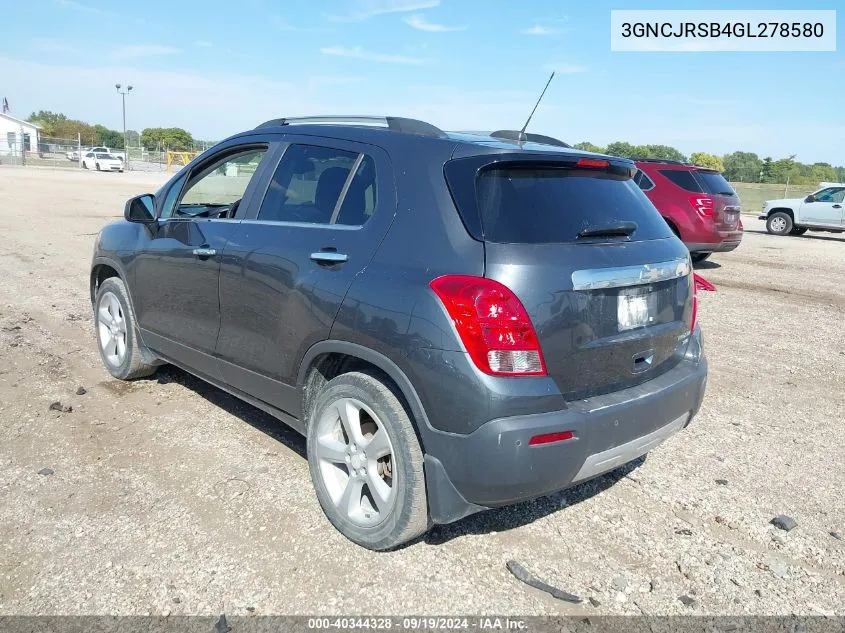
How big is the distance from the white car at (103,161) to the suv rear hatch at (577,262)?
4922cm

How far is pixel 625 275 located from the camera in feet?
9.49

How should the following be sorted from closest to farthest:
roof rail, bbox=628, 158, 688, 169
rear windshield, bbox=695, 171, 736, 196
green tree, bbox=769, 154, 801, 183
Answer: rear windshield, bbox=695, 171, 736, 196 < roof rail, bbox=628, 158, 688, 169 < green tree, bbox=769, 154, 801, 183

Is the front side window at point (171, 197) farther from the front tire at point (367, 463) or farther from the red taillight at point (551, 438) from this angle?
A: the red taillight at point (551, 438)

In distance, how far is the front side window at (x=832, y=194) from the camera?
797 inches

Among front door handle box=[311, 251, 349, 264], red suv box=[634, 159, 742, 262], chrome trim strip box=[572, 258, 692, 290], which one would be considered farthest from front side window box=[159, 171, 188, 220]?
red suv box=[634, 159, 742, 262]

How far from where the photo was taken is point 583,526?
331cm

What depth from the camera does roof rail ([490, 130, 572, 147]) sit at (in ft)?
11.2

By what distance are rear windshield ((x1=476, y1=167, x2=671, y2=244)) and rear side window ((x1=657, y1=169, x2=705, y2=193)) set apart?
923cm

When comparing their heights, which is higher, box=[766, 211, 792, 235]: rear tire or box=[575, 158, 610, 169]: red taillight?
box=[575, 158, 610, 169]: red taillight

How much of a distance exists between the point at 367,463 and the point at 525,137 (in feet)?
5.89

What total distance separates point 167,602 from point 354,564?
755 mm

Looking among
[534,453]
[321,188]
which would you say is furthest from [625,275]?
[321,188]

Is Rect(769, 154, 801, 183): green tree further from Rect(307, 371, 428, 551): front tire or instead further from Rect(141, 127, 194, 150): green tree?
Rect(141, 127, 194, 150): green tree

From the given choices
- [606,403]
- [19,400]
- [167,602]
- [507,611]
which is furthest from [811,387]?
[19,400]
